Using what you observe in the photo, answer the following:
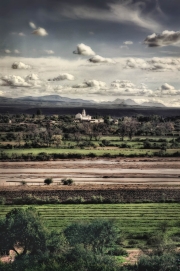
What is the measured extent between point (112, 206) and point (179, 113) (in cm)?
270

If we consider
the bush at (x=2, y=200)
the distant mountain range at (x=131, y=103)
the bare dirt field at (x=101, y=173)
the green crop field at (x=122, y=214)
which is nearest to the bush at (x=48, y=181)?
the bare dirt field at (x=101, y=173)

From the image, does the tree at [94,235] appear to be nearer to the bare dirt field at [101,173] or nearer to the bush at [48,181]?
the bare dirt field at [101,173]

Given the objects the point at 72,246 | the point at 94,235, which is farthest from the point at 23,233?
the point at 94,235

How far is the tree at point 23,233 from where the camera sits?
6.91 meters

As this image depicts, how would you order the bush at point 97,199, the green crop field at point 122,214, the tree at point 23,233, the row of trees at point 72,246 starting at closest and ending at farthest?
the row of trees at point 72,246, the tree at point 23,233, the green crop field at point 122,214, the bush at point 97,199

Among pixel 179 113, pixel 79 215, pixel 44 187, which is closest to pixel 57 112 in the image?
pixel 44 187

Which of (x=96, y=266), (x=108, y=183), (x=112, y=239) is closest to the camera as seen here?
(x=96, y=266)

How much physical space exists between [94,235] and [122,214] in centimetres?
100

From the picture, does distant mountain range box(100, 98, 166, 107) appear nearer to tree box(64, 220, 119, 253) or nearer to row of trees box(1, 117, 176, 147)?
row of trees box(1, 117, 176, 147)

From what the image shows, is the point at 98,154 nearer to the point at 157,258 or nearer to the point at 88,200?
the point at 88,200

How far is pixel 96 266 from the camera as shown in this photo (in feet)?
21.3

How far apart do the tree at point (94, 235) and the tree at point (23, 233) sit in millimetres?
546

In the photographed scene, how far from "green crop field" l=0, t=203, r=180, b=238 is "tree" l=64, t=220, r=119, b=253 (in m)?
0.37

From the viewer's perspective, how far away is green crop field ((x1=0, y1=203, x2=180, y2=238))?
7469 millimetres
